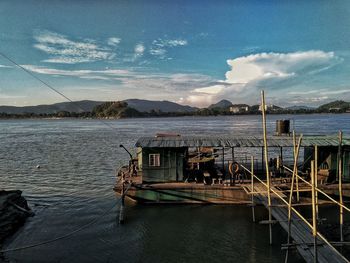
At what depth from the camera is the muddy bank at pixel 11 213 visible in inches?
750

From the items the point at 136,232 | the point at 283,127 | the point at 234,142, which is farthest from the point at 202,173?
the point at 283,127

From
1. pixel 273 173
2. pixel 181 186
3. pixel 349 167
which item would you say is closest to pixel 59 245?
pixel 181 186

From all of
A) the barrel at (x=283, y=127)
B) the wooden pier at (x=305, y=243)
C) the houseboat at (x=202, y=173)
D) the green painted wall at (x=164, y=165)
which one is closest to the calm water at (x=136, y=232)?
the houseboat at (x=202, y=173)

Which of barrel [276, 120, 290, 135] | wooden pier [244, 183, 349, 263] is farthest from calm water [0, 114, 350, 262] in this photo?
barrel [276, 120, 290, 135]

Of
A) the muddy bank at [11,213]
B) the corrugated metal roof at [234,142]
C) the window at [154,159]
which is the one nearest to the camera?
the muddy bank at [11,213]

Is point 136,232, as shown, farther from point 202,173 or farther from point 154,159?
point 202,173

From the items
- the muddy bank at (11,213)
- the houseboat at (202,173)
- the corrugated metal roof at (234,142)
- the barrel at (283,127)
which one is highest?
the barrel at (283,127)

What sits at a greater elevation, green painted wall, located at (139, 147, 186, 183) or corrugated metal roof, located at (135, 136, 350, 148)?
corrugated metal roof, located at (135, 136, 350, 148)

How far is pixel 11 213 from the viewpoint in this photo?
20.6 metres

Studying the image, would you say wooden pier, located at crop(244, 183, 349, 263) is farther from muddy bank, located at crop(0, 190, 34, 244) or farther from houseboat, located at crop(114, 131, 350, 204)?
muddy bank, located at crop(0, 190, 34, 244)

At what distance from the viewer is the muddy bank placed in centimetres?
1906

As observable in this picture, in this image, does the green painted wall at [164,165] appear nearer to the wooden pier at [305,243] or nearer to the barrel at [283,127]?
the wooden pier at [305,243]

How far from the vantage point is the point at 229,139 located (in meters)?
25.6

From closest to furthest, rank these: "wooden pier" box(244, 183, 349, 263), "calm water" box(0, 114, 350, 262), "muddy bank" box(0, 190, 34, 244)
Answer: "wooden pier" box(244, 183, 349, 263)
"calm water" box(0, 114, 350, 262)
"muddy bank" box(0, 190, 34, 244)
